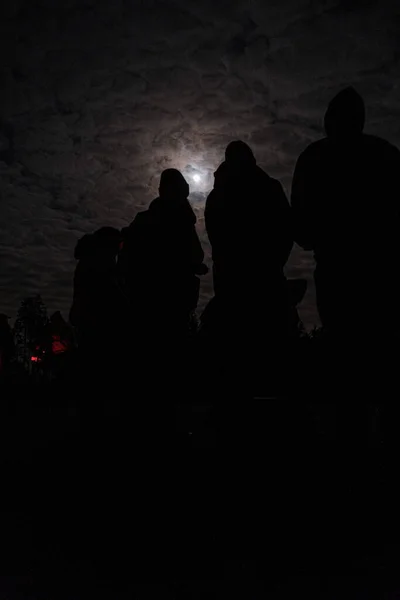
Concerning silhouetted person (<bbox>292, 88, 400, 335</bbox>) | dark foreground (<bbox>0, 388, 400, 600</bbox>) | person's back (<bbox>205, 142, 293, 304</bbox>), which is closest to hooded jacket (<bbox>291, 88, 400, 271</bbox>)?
silhouetted person (<bbox>292, 88, 400, 335</bbox>)

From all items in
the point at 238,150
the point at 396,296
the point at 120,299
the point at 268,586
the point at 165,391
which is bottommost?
the point at 268,586

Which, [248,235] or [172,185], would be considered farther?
[172,185]

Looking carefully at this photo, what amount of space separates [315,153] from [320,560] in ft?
8.58

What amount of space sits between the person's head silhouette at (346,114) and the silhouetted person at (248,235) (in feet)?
2.98

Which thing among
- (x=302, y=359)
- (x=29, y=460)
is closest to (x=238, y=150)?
(x=302, y=359)

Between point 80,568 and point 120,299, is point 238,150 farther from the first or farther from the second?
point 80,568

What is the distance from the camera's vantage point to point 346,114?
3561mm

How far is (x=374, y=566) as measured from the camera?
2.20m

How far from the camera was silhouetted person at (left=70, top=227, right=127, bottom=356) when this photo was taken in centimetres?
568

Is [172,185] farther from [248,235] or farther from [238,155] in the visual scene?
[248,235]

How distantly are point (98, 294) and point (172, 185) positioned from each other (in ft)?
5.02

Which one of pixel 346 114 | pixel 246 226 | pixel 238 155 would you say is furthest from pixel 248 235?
pixel 346 114

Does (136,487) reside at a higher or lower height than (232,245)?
lower

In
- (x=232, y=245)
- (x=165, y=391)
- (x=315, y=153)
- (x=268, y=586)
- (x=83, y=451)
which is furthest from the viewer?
(x=83, y=451)
